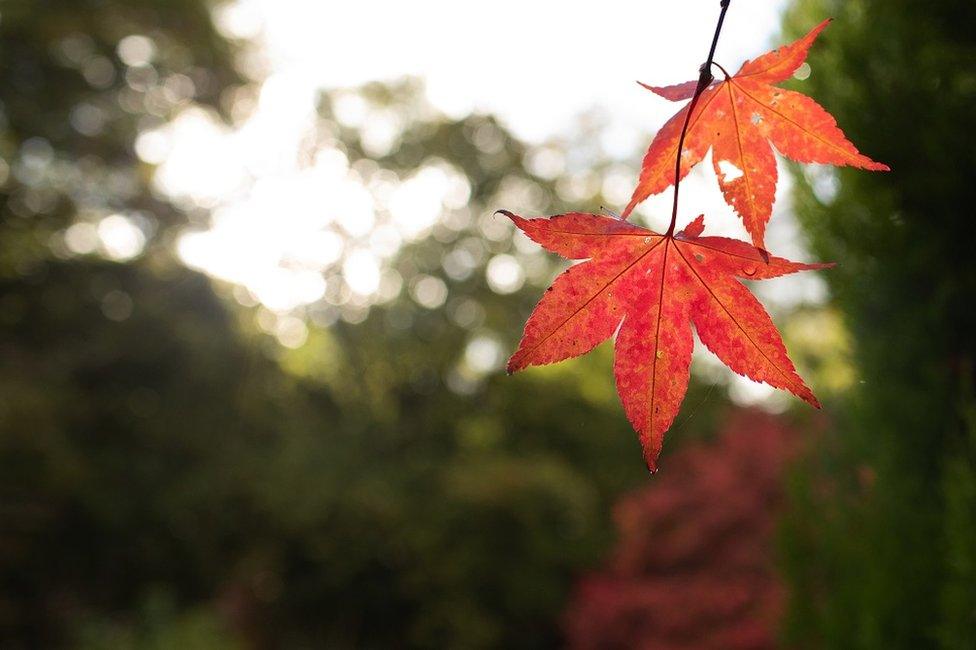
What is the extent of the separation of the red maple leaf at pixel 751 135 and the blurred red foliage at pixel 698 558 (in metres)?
4.26

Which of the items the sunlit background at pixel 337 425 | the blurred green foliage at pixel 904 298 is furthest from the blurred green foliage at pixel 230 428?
the blurred green foliage at pixel 904 298

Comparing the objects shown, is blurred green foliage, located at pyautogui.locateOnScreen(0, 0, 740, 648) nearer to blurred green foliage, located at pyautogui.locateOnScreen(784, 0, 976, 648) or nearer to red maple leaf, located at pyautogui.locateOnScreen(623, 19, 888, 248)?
blurred green foliage, located at pyautogui.locateOnScreen(784, 0, 976, 648)

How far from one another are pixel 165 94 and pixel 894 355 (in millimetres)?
8669

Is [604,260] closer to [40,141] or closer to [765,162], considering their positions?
[765,162]

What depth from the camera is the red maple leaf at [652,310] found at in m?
0.56

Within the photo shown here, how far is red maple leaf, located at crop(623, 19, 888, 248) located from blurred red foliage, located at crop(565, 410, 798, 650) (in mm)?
4261

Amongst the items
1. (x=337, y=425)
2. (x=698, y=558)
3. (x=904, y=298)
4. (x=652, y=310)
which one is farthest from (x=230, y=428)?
(x=652, y=310)

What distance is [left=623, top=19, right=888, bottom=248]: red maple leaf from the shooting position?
0.60 m

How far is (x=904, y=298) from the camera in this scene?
6.15ft

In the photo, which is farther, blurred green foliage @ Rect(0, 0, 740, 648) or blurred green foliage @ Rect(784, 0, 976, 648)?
blurred green foliage @ Rect(0, 0, 740, 648)

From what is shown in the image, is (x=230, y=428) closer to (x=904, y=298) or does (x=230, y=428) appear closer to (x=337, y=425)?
(x=337, y=425)

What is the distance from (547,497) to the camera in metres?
6.54

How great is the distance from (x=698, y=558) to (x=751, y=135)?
4990mm

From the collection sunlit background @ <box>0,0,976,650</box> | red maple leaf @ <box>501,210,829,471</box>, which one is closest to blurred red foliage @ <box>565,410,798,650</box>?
sunlit background @ <box>0,0,976,650</box>
